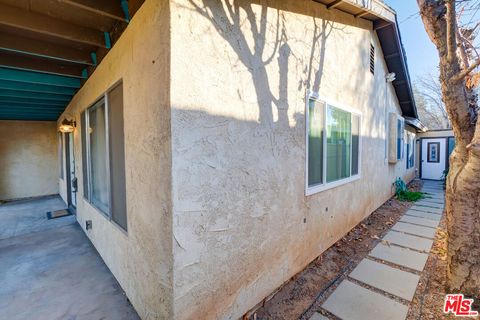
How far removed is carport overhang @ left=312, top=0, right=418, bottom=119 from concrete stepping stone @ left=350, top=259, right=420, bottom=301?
3949 millimetres

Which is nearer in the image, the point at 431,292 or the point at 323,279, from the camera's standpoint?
the point at 431,292

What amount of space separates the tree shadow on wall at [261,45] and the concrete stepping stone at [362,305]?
80.9 inches

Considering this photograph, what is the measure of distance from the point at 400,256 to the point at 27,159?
36.4 feet

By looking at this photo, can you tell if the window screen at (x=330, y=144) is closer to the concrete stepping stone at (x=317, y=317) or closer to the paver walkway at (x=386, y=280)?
the paver walkway at (x=386, y=280)

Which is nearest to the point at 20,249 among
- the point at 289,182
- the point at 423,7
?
the point at 289,182

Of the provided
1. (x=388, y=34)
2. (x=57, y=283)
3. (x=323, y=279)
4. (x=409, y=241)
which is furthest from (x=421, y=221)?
(x=57, y=283)

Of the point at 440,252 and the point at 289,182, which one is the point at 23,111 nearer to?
the point at 289,182

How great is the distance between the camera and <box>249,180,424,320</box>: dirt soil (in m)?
2.27

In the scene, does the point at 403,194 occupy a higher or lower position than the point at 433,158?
lower

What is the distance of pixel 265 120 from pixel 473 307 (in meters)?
2.87

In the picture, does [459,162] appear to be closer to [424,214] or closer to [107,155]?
[424,214]

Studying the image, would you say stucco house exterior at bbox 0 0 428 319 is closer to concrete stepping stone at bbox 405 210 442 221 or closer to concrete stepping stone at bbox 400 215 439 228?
concrete stepping stone at bbox 400 215 439 228

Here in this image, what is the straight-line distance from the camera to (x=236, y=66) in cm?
200

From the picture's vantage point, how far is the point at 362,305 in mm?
2299
